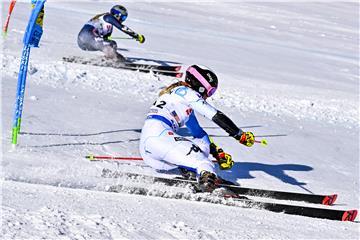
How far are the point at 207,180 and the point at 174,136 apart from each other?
647 mm

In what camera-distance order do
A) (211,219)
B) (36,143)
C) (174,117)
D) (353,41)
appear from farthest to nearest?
(353,41) → (36,143) → (174,117) → (211,219)

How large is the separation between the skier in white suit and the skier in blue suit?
22.9ft

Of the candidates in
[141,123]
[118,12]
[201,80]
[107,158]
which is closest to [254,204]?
[201,80]

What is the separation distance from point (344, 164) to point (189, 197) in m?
4.14

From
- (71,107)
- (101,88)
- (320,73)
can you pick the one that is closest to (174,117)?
(71,107)

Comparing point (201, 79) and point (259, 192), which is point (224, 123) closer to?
point (201, 79)

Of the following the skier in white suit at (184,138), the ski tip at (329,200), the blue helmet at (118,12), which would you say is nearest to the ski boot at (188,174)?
the skier in white suit at (184,138)

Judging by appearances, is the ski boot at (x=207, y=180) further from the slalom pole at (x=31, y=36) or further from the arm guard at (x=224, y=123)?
the slalom pole at (x=31, y=36)

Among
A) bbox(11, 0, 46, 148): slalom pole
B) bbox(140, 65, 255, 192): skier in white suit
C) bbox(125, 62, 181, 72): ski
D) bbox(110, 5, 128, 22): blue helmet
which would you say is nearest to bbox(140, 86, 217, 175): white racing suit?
bbox(140, 65, 255, 192): skier in white suit

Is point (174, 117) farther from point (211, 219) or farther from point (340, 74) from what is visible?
point (340, 74)

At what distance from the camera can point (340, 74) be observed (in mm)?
18188

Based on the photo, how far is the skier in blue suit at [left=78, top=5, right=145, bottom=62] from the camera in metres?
13.3

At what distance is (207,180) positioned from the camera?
5.79 m

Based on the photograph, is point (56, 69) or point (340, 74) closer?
point (56, 69)
